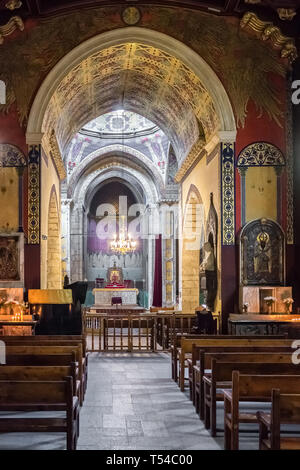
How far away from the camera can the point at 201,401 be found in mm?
6738

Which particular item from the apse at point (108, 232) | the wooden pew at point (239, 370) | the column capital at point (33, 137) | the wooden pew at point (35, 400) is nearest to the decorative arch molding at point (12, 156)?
the column capital at point (33, 137)

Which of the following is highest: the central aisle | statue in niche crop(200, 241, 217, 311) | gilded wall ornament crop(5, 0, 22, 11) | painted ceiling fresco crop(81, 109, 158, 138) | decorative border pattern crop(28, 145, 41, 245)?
painted ceiling fresco crop(81, 109, 158, 138)

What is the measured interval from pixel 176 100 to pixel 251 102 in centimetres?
383

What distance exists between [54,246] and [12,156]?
4.89 m

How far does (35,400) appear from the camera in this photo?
5.04 metres

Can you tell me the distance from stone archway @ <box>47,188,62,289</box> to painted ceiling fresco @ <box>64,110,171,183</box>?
9.02 m

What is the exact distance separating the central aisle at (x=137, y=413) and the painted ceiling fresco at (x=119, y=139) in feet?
54.7

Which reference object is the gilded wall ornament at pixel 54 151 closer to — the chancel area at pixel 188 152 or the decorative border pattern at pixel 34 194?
the chancel area at pixel 188 152

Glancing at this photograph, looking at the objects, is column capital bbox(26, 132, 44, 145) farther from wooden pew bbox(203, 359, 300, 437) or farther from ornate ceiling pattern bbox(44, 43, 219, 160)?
wooden pew bbox(203, 359, 300, 437)

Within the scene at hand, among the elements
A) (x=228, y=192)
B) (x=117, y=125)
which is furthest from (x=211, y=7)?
(x=117, y=125)

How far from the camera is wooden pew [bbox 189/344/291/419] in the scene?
253 inches

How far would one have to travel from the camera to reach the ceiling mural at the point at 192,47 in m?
13.2

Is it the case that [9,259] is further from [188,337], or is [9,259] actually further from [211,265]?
[188,337]

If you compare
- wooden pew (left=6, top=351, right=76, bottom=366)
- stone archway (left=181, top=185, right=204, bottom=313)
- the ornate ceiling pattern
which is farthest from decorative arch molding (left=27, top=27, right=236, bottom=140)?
wooden pew (left=6, top=351, right=76, bottom=366)
